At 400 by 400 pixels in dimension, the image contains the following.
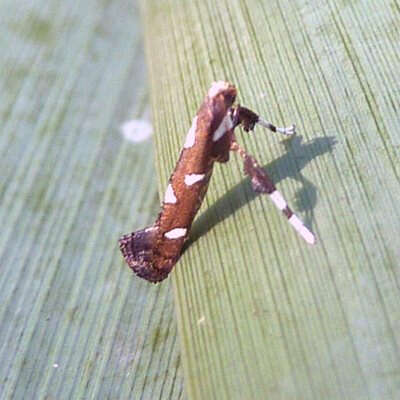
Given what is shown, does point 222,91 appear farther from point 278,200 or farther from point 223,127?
point 278,200

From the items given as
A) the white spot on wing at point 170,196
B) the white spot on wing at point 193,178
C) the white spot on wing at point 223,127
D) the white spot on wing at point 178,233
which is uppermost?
the white spot on wing at point 223,127

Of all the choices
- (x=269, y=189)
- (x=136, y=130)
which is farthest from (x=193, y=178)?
(x=136, y=130)

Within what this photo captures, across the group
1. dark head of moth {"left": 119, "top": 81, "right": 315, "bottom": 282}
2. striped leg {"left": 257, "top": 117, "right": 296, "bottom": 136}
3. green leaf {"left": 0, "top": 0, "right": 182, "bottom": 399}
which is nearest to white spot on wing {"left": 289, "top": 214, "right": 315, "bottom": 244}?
dark head of moth {"left": 119, "top": 81, "right": 315, "bottom": 282}

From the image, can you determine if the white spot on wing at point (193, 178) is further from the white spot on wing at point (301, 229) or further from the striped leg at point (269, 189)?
the white spot on wing at point (301, 229)

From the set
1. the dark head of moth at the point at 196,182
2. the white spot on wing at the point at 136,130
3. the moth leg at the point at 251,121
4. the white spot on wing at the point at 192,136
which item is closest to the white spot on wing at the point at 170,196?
the dark head of moth at the point at 196,182

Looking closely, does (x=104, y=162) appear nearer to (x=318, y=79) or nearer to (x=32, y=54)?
(x=32, y=54)

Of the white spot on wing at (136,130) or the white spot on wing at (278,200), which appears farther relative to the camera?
the white spot on wing at (136,130)

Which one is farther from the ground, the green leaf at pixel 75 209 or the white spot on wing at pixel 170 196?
the white spot on wing at pixel 170 196
